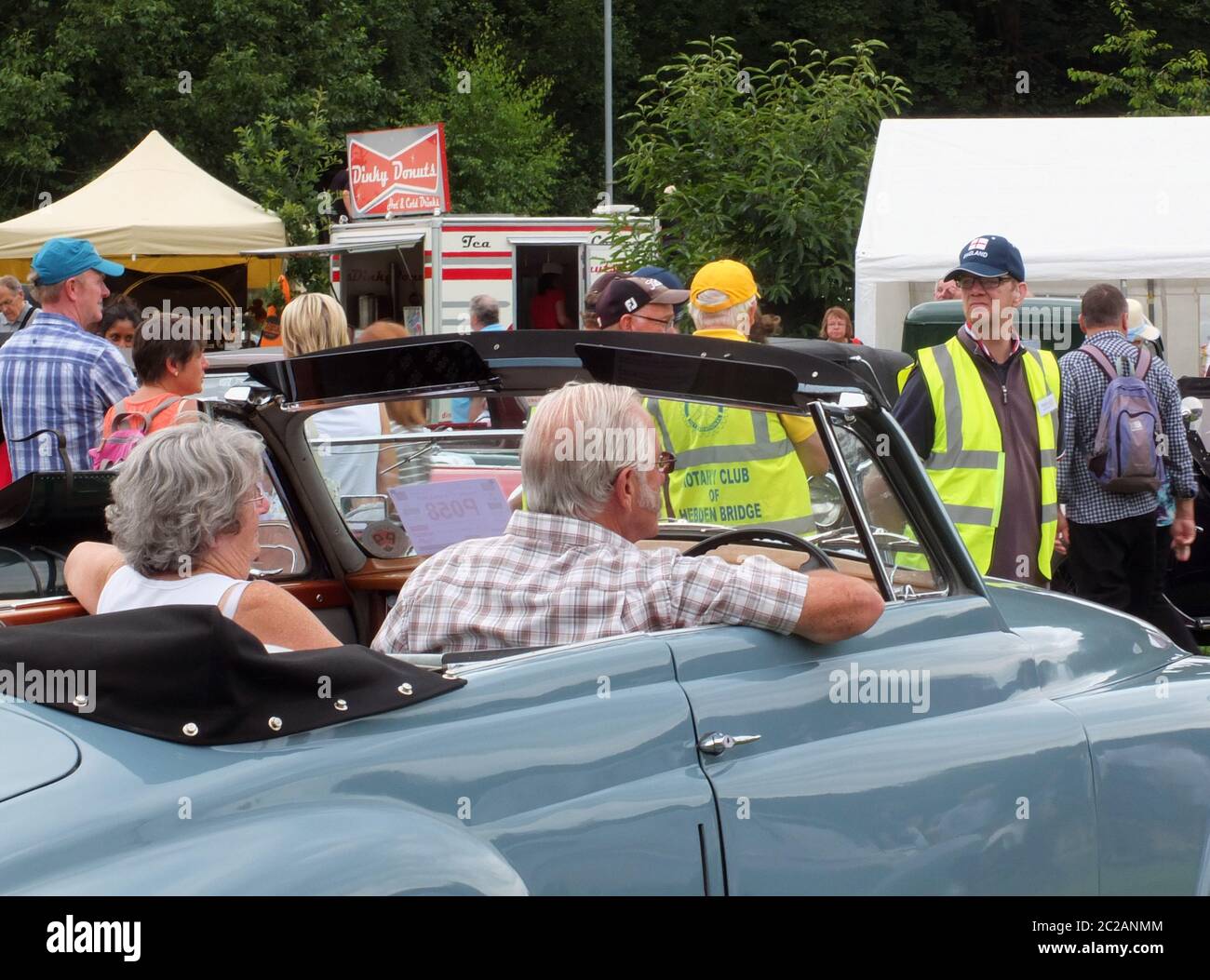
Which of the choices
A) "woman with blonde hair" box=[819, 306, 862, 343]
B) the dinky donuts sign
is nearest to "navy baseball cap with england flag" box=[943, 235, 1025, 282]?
"woman with blonde hair" box=[819, 306, 862, 343]

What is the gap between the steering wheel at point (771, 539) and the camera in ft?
10.7

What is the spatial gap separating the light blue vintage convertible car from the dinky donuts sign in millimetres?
16672

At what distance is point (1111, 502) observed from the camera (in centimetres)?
670

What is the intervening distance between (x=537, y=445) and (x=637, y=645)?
1.70 feet

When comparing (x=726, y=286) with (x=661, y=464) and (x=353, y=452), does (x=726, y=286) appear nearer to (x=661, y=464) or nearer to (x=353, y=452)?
(x=353, y=452)

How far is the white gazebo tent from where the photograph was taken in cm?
1320

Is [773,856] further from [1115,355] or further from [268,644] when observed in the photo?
[1115,355]

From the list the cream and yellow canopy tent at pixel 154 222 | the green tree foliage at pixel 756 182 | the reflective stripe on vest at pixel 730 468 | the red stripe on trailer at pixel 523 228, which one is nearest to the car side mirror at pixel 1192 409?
the reflective stripe on vest at pixel 730 468

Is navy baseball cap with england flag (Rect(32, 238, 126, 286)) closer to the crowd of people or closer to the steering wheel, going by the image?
the crowd of people

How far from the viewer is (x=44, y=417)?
6.12m

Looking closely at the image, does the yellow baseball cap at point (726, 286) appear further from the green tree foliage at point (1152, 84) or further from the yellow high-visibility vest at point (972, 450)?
the green tree foliage at point (1152, 84)

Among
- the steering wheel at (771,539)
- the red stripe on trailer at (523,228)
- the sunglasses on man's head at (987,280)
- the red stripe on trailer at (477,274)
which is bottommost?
the steering wheel at (771,539)

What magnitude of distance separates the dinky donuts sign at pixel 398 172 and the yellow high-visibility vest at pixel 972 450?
15.1 m
